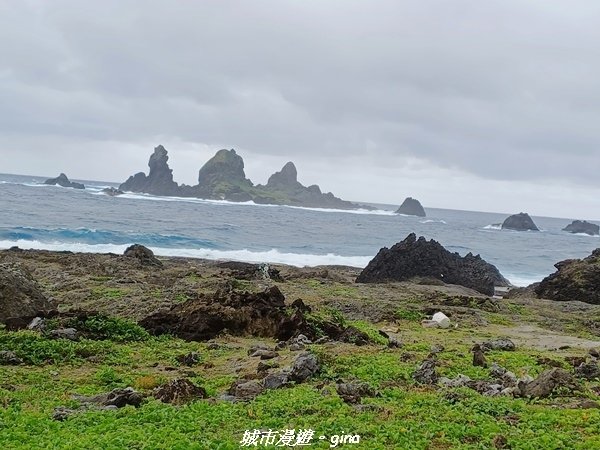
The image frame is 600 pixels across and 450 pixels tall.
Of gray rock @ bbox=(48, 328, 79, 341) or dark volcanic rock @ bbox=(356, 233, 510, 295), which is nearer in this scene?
gray rock @ bbox=(48, 328, 79, 341)

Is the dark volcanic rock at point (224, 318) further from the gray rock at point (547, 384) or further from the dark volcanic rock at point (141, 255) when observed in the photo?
the dark volcanic rock at point (141, 255)

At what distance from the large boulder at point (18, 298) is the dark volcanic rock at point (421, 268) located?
23110 millimetres

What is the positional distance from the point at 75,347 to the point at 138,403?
4749 millimetres

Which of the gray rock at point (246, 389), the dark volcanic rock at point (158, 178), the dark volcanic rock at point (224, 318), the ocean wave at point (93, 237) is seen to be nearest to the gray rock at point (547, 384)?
the gray rock at point (246, 389)

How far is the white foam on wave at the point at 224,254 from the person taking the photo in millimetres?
51688

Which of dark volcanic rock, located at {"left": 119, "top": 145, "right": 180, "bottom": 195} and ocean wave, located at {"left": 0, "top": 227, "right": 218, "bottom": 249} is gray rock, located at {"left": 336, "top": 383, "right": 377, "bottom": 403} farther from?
dark volcanic rock, located at {"left": 119, "top": 145, "right": 180, "bottom": 195}

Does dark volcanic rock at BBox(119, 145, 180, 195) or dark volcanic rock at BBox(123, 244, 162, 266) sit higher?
dark volcanic rock at BBox(119, 145, 180, 195)

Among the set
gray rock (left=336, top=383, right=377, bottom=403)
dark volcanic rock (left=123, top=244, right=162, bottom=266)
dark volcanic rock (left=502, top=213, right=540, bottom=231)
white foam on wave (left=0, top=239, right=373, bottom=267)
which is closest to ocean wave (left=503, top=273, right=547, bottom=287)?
white foam on wave (left=0, top=239, right=373, bottom=267)

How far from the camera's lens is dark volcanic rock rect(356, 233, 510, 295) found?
36.9 meters

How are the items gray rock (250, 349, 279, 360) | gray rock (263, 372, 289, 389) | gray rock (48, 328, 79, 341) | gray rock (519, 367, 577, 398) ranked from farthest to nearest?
gray rock (48, 328, 79, 341) → gray rock (250, 349, 279, 360) → gray rock (263, 372, 289, 389) → gray rock (519, 367, 577, 398)

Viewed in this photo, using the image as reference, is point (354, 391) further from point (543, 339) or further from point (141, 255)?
point (141, 255)

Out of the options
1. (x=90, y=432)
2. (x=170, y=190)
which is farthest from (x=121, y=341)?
(x=170, y=190)

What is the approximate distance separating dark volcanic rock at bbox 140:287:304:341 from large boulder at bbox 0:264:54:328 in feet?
10.3

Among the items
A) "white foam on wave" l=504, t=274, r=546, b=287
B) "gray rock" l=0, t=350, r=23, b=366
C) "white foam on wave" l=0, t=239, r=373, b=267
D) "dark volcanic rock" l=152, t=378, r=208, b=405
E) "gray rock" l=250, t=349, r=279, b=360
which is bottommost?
"white foam on wave" l=504, t=274, r=546, b=287
